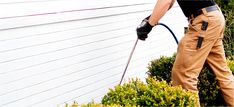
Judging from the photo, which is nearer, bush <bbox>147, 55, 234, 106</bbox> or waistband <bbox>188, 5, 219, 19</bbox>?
waistband <bbox>188, 5, 219, 19</bbox>

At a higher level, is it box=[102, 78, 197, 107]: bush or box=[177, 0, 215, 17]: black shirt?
box=[177, 0, 215, 17]: black shirt

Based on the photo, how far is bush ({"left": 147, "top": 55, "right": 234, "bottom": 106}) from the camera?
20.7ft

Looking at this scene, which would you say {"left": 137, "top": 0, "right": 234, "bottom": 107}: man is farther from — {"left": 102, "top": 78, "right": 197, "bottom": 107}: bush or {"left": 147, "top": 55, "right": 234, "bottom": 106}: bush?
{"left": 102, "top": 78, "right": 197, "bottom": 107}: bush

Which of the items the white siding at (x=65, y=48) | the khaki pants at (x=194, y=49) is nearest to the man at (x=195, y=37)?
the khaki pants at (x=194, y=49)

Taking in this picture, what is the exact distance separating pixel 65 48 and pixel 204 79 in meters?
1.90

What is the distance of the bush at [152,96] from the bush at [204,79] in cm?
173

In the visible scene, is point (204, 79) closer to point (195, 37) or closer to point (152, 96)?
point (195, 37)

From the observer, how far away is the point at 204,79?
6.35 m

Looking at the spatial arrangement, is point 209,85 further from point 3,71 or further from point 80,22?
point 3,71

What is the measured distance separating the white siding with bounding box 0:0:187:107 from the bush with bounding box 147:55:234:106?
632 millimetres

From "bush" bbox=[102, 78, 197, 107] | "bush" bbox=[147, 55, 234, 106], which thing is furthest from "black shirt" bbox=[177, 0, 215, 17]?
"bush" bbox=[102, 78, 197, 107]

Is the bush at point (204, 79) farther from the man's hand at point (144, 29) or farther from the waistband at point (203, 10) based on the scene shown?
the man's hand at point (144, 29)

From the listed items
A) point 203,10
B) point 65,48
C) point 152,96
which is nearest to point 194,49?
point 203,10

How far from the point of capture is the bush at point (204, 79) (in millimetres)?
6324
